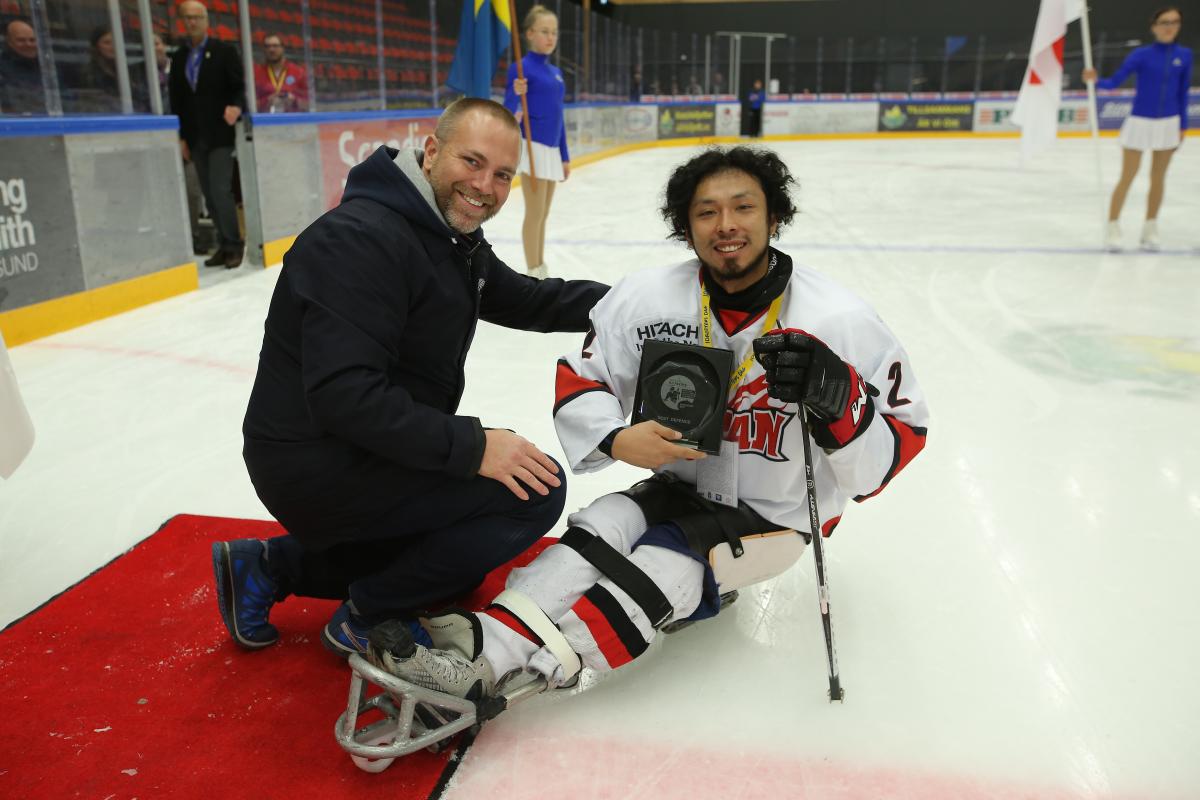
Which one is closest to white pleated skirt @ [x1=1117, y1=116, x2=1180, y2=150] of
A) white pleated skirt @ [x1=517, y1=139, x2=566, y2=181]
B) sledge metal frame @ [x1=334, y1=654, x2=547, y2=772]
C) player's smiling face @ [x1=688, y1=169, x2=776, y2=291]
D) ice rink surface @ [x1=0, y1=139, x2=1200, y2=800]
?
ice rink surface @ [x1=0, y1=139, x2=1200, y2=800]

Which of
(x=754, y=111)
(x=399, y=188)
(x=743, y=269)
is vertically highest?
(x=754, y=111)

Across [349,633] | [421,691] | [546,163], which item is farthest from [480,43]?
[421,691]

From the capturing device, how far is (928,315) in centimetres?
434

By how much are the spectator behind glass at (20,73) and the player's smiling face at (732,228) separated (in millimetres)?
3324

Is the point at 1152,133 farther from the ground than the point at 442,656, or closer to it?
farther from the ground

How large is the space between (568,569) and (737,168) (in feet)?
2.41

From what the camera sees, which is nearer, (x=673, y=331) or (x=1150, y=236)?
(x=673, y=331)

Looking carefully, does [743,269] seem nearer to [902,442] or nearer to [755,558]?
[902,442]

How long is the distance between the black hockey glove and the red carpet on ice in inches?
29.2

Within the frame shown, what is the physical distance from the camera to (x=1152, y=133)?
5656 millimetres

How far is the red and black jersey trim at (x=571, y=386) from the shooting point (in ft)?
5.43

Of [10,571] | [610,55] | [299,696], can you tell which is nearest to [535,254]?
[10,571]

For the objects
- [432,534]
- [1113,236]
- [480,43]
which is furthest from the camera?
[1113,236]

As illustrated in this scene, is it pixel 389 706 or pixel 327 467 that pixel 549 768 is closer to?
pixel 389 706
